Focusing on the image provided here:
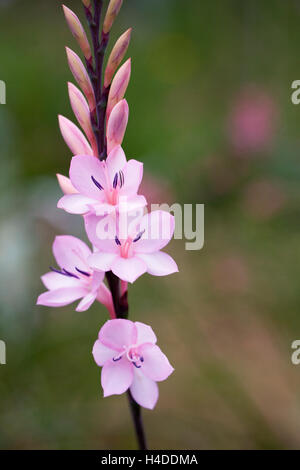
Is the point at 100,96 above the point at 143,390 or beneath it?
above

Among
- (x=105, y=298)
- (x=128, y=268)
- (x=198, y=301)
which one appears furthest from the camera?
(x=198, y=301)

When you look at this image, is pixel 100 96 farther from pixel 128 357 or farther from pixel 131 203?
pixel 128 357

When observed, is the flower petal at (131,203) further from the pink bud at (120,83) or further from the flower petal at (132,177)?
the pink bud at (120,83)

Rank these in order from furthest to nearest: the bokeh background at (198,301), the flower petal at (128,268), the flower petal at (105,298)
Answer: the bokeh background at (198,301), the flower petal at (105,298), the flower petal at (128,268)

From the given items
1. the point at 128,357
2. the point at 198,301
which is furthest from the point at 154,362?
the point at 198,301

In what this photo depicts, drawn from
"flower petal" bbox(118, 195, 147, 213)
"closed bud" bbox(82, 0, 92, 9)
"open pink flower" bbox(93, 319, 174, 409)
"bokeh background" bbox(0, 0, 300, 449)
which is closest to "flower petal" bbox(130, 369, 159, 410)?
"open pink flower" bbox(93, 319, 174, 409)

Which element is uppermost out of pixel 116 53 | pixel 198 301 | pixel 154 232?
pixel 116 53

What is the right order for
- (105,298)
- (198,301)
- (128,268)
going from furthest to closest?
(198,301)
(105,298)
(128,268)

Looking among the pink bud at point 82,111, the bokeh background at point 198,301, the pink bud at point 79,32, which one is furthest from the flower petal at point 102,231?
the bokeh background at point 198,301
